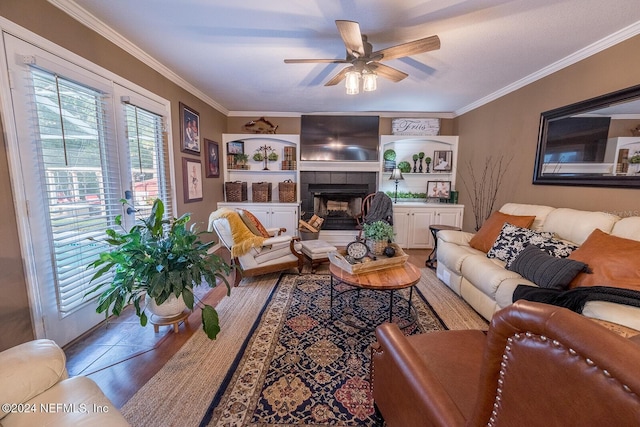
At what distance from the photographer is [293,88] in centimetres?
351

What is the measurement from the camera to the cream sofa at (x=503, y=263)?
1.47m

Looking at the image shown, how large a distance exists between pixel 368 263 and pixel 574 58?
2867mm

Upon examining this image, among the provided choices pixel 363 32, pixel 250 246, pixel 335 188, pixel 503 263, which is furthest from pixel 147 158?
pixel 503 263

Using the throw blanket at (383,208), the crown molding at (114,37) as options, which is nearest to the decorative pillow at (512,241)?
the throw blanket at (383,208)

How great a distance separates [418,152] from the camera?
489cm

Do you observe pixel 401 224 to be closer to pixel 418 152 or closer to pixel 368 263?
pixel 418 152

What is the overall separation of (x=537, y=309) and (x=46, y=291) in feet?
8.65

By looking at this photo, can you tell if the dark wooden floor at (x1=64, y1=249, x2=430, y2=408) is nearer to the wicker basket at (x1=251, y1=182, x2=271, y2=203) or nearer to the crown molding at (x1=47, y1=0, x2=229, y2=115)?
the crown molding at (x1=47, y1=0, x2=229, y2=115)

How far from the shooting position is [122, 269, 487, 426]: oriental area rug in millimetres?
1381

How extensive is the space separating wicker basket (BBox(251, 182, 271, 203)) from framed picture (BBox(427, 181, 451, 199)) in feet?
10.0

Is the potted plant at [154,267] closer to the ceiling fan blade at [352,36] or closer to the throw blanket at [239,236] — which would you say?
the throw blanket at [239,236]

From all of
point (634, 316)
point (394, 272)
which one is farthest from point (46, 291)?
point (634, 316)

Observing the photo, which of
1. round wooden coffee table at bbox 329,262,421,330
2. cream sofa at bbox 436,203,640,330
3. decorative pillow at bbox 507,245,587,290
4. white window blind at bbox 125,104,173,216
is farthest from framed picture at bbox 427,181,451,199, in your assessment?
white window blind at bbox 125,104,173,216

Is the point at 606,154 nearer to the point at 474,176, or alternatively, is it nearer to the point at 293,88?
the point at 474,176
